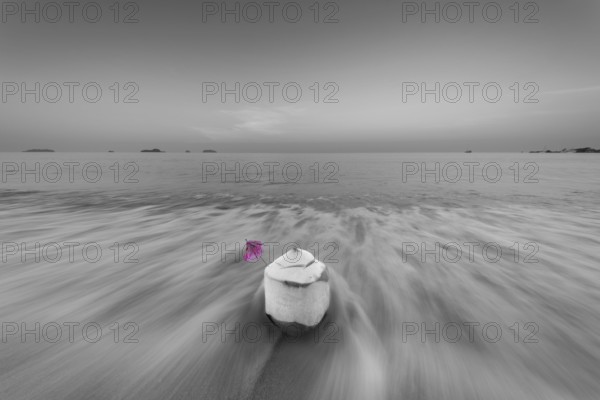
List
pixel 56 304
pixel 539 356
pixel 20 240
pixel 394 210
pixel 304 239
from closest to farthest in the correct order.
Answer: pixel 539 356, pixel 56 304, pixel 20 240, pixel 304 239, pixel 394 210

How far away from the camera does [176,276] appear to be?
201 inches

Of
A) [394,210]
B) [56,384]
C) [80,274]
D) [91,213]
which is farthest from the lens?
[394,210]

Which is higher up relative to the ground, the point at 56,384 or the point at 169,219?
the point at 169,219

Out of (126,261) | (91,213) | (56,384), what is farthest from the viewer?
(91,213)

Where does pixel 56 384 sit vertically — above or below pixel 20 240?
below

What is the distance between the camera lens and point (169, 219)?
955cm

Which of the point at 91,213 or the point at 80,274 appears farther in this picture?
the point at 91,213

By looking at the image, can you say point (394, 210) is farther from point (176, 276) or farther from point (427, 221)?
point (176, 276)

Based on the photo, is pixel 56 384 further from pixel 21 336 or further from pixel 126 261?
pixel 126 261

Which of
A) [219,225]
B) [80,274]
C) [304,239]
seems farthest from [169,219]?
[304,239]

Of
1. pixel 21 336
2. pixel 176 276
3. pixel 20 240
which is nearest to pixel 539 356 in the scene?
pixel 176 276

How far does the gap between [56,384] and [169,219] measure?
7.47 meters

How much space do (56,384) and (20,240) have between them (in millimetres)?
6832

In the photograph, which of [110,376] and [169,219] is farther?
[169,219]
